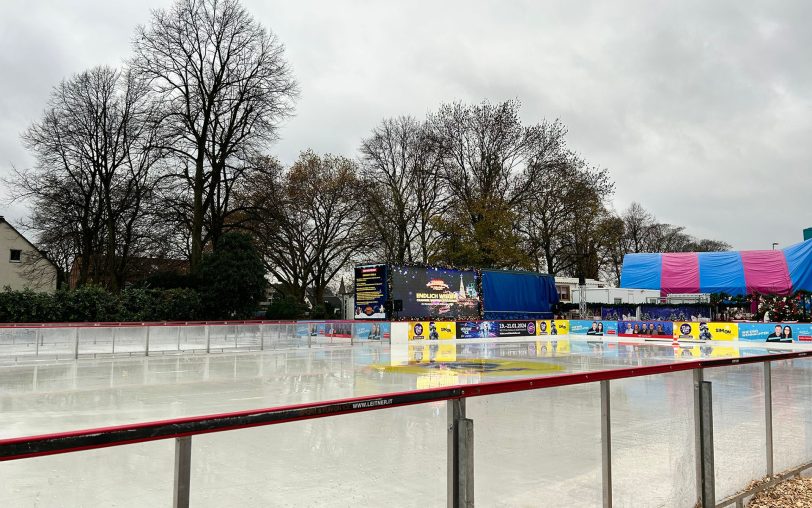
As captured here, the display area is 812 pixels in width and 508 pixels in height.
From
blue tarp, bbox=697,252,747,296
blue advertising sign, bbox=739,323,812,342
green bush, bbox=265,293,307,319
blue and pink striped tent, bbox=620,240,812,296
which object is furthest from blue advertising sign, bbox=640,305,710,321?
green bush, bbox=265,293,307,319

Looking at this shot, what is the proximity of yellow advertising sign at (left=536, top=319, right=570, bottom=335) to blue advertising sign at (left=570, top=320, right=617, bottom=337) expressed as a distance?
511 millimetres

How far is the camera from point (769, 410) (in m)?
5.44

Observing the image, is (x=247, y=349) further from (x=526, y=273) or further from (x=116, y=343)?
(x=526, y=273)

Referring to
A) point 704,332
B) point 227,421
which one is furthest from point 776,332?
point 227,421

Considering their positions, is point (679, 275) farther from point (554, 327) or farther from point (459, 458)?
point (554, 327)

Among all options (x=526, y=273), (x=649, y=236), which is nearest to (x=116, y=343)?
(x=526, y=273)

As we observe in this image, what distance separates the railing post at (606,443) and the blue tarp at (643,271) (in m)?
13.7

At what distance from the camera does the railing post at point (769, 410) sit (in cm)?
543

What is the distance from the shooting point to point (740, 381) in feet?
17.1

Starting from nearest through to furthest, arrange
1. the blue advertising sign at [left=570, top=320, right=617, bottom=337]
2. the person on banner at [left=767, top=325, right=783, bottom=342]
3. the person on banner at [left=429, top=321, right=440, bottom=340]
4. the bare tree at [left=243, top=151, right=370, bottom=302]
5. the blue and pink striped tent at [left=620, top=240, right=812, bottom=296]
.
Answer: the blue and pink striped tent at [left=620, top=240, right=812, bottom=296], the person on banner at [left=767, top=325, right=783, bottom=342], the person on banner at [left=429, top=321, right=440, bottom=340], the blue advertising sign at [left=570, top=320, right=617, bottom=337], the bare tree at [left=243, top=151, right=370, bottom=302]

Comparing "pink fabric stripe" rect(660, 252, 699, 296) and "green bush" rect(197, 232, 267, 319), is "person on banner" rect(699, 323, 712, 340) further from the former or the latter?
"green bush" rect(197, 232, 267, 319)

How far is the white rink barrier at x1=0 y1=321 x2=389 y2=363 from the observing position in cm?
1852

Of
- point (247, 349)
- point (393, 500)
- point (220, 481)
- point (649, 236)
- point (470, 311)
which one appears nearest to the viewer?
point (220, 481)

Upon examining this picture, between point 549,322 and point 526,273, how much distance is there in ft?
11.3
